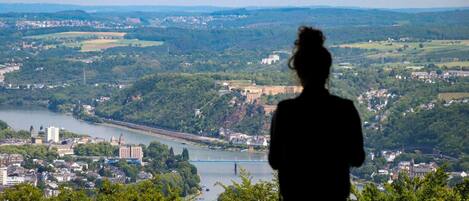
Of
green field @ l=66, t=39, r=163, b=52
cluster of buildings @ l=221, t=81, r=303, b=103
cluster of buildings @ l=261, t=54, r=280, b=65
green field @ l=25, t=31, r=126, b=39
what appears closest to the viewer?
cluster of buildings @ l=221, t=81, r=303, b=103

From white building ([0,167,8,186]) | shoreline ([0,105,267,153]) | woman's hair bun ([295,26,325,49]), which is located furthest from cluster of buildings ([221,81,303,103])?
woman's hair bun ([295,26,325,49])

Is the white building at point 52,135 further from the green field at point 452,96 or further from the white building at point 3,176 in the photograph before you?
the green field at point 452,96

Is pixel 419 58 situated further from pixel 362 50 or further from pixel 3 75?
pixel 3 75

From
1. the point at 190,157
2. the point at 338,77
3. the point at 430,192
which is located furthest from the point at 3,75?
the point at 430,192

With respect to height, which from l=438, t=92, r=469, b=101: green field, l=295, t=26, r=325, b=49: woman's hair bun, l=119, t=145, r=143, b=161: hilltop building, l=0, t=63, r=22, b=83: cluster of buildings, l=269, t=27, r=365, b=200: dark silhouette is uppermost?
l=295, t=26, r=325, b=49: woman's hair bun

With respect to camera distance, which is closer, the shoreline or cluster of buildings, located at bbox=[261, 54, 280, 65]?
the shoreline

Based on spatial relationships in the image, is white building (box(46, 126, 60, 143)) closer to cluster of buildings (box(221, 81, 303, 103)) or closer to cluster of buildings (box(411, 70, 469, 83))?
cluster of buildings (box(221, 81, 303, 103))
